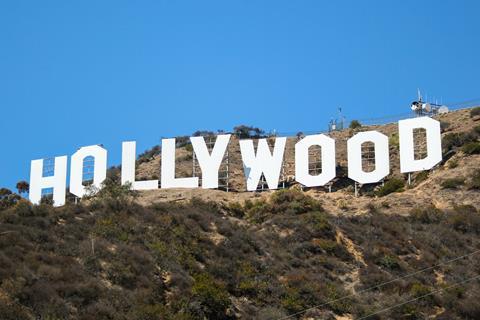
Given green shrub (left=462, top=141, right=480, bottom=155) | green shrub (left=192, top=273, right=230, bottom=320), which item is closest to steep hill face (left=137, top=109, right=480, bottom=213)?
green shrub (left=462, top=141, right=480, bottom=155)

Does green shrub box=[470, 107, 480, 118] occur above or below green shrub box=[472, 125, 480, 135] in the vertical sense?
above

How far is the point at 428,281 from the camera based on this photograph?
45594mm

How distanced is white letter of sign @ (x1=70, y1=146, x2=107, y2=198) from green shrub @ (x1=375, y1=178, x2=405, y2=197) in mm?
18390


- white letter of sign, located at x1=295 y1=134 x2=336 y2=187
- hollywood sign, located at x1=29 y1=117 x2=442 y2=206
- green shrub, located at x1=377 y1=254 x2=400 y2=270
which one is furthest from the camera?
white letter of sign, located at x1=295 y1=134 x2=336 y2=187

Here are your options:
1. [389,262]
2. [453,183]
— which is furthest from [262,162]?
[389,262]

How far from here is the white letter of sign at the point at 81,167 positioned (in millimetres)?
63500

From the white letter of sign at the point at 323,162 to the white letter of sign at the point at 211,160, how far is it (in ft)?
16.5

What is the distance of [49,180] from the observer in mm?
64625

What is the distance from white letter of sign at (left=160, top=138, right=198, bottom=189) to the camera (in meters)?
61.9

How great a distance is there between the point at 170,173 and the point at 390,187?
14531 mm

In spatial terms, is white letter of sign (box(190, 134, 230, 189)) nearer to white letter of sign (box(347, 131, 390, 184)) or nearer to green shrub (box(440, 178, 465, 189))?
white letter of sign (box(347, 131, 390, 184))

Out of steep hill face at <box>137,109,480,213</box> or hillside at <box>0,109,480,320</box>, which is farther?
steep hill face at <box>137,109,480,213</box>

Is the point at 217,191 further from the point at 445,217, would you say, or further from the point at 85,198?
the point at 445,217

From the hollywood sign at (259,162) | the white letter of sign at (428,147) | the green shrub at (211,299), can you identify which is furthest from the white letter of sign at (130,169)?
the green shrub at (211,299)
